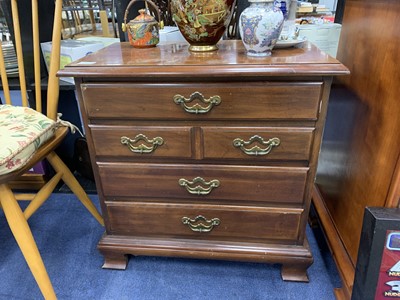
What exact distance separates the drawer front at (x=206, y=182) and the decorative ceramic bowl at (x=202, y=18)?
0.34m

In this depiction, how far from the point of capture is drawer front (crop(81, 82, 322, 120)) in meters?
0.71

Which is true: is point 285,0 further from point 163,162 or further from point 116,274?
point 116,274

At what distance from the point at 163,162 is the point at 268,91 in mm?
331

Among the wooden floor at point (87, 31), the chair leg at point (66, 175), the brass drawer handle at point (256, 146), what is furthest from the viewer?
the wooden floor at point (87, 31)

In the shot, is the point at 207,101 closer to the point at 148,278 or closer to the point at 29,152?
the point at 29,152

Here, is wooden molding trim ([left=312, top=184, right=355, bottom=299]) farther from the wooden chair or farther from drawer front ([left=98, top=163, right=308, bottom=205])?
the wooden chair

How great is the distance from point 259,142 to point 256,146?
1 cm

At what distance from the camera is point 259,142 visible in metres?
0.77

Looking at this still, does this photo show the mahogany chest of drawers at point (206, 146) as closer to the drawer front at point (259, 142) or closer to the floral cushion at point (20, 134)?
the drawer front at point (259, 142)

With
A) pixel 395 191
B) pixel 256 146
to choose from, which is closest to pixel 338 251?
pixel 395 191

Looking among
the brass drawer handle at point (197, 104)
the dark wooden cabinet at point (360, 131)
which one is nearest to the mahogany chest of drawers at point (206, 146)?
the brass drawer handle at point (197, 104)

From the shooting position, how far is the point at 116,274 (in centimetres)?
103

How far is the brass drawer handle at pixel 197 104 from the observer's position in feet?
2.39

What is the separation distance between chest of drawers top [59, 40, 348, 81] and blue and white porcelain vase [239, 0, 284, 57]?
0.13ft
